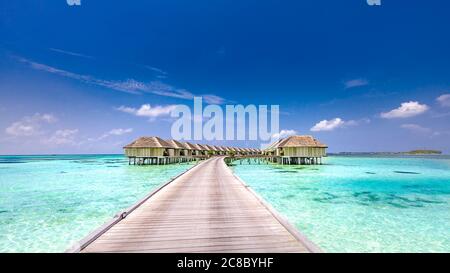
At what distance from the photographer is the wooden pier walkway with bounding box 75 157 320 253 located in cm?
351

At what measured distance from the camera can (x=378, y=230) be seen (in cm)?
645

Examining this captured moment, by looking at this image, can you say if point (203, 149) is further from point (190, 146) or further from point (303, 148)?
point (303, 148)

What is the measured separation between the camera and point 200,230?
425 cm

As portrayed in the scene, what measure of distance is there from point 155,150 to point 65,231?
27.8 meters

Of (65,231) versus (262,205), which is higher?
(262,205)

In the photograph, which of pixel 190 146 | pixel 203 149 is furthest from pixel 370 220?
pixel 203 149

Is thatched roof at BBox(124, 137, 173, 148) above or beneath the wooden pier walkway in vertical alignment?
above

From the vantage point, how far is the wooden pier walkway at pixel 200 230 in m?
3.51

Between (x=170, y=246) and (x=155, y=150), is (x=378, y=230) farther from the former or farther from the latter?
(x=155, y=150)

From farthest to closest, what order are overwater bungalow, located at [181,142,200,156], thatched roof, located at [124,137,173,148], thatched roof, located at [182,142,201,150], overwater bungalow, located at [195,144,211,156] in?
overwater bungalow, located at [195,144,211,156]
thatched roof, located at [182,142,201,150]
overwater bungalow, located at [181,142,200,156]
thatched roof, located at [124,137,173,148]

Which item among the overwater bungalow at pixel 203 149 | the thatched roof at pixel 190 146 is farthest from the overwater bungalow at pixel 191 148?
the overwater bungalow at pixel 203 149

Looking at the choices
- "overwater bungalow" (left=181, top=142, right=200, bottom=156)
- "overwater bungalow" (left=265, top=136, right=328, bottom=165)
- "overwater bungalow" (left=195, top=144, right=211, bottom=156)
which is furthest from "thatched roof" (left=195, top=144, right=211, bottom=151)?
"overwater bungalow" (left=265, top=136, right=328, bottom=165)

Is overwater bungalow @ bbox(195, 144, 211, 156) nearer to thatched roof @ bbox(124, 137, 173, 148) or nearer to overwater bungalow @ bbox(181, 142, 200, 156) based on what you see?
overwater bungalow @ bbox(181, 142, 200, 156)
